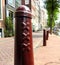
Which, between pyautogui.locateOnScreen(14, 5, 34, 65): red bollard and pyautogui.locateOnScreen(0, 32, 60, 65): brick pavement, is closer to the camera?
pyautogui.locateOnScreen(14, 5, 34, 65): red bollard

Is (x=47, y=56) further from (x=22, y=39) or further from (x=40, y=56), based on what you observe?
(x=22, y=39)

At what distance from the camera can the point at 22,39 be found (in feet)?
9.42

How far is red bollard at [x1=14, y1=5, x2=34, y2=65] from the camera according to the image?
2846mm

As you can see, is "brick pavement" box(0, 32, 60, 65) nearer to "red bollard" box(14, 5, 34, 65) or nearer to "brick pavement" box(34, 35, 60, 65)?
"brick pavement" box(34, 35, 60, 65)

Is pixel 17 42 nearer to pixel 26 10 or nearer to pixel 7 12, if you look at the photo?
pixel 26 10

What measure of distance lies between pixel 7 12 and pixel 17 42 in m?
28.0

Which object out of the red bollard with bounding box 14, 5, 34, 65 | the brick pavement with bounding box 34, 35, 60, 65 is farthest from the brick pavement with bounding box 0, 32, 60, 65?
the red bollard with bounding box 14, 5, 34, 65

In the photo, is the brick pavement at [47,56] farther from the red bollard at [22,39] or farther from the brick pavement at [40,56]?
the red bollard at [22,39]

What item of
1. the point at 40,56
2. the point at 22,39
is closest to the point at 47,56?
the point at 40,56

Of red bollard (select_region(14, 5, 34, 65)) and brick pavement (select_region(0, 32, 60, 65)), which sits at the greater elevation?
red bollard (select_region(14, 5, 34, 65))

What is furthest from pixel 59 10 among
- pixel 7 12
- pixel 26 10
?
pixel 26 10

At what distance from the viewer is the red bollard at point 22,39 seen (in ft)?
9.34

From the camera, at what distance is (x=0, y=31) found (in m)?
28.9

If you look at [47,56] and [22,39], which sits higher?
[22,39]
